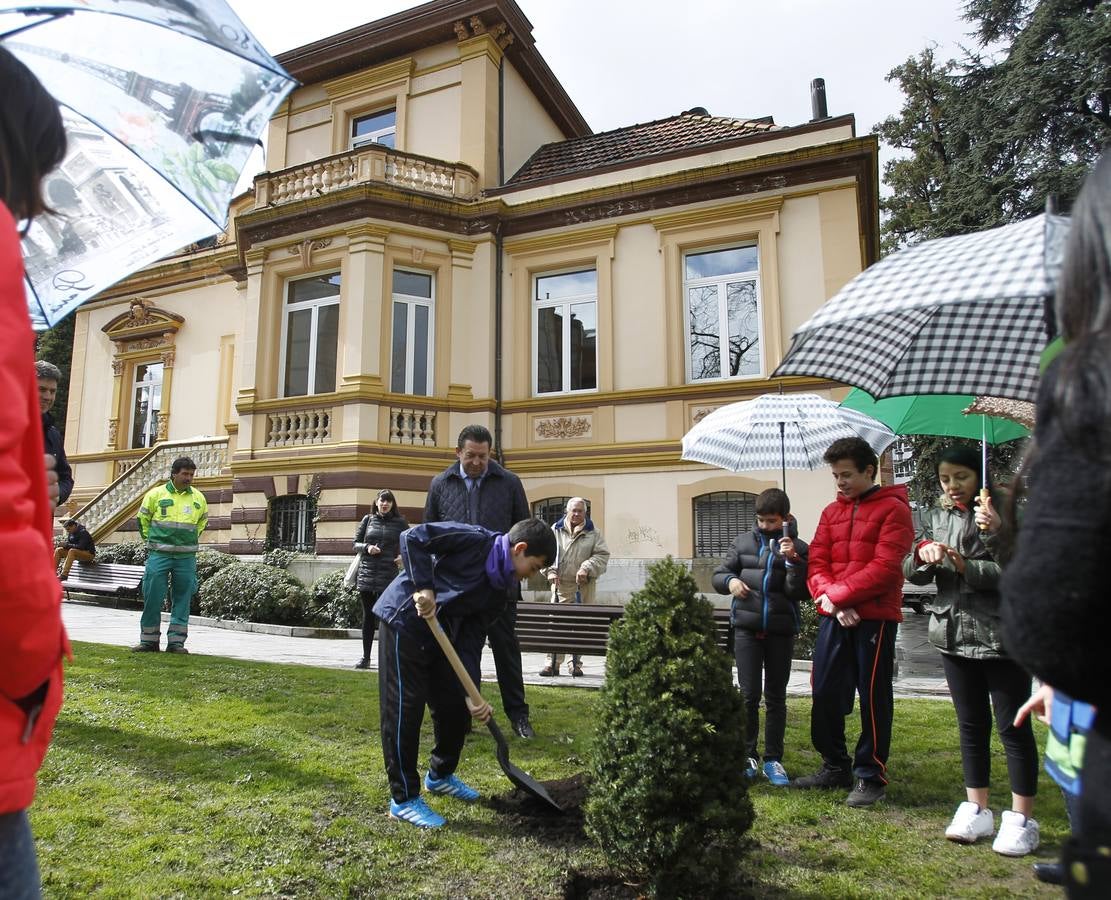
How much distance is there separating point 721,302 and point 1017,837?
1172 cm

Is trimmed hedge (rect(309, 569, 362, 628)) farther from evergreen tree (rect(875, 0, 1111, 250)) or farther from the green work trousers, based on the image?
evergreen tree (rect(875, 0, 1111, 250))

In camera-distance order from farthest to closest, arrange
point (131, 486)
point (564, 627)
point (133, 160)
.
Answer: point (131, 486), point (564, 627), point (133, 160)

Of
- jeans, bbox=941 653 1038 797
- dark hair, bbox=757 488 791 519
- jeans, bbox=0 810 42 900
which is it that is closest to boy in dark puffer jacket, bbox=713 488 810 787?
dark hair, bbox=757 488 791 519

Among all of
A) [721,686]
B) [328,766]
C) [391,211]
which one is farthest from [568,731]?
[391,211]

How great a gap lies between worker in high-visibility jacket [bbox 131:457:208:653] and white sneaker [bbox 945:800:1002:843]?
291 inches

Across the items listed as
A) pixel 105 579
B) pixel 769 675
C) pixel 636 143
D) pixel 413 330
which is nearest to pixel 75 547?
pixel 105 579

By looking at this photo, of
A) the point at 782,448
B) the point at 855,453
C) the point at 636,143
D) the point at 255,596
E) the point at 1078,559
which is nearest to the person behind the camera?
the point at 1078,559

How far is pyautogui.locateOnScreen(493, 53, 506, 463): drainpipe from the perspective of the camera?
49.8ft

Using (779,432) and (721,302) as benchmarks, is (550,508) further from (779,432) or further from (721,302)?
(779,432)

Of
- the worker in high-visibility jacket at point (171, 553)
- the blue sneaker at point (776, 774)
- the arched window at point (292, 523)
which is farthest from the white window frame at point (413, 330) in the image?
the blue sneaker at point (776, 774)

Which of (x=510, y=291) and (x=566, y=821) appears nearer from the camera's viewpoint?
(x=566, y=821)

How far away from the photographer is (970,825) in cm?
384

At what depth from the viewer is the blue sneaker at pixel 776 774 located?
15.4 ft

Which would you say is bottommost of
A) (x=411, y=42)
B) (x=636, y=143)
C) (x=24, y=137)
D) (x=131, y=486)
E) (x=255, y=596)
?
(x=255, y=596)
